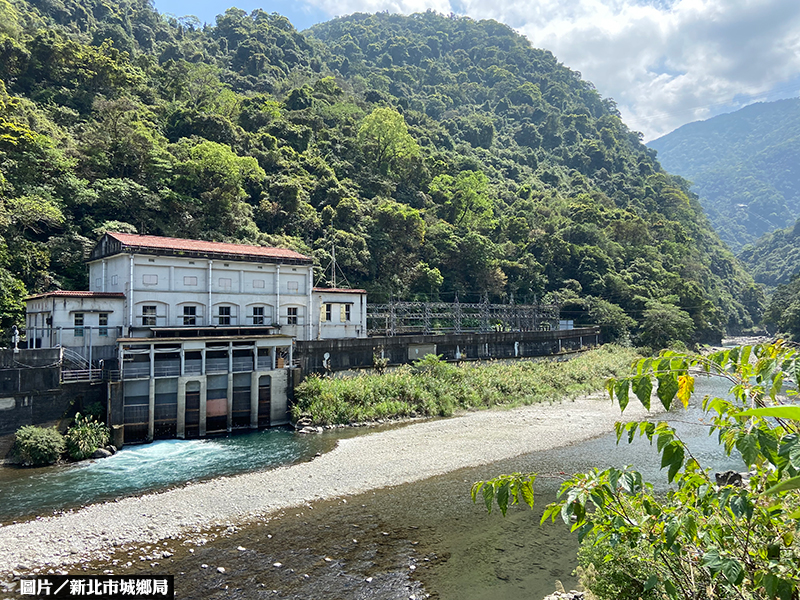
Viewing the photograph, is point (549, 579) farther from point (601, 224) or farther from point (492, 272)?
point (601, 224)

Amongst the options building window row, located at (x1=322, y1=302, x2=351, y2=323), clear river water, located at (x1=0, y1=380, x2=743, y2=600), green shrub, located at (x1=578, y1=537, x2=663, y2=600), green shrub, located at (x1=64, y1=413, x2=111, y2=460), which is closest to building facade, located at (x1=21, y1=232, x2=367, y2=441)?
green shrub, located at (x1=64, y1=413, x2=111, y2=460)

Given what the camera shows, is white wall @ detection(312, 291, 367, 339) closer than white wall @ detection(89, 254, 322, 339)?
No

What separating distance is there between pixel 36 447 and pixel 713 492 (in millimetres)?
24681

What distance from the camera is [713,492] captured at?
148 inches

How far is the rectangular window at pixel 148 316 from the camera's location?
2802cm

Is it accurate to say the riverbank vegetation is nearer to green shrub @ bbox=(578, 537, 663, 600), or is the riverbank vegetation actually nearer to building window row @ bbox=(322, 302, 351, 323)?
building window row @ bbox=(322, 302, 351, 323)

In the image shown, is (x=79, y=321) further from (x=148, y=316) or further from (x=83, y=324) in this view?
(x=148, y=316)

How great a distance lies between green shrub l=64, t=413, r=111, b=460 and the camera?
20.4m

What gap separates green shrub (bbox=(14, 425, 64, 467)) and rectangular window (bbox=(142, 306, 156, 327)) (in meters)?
9.04

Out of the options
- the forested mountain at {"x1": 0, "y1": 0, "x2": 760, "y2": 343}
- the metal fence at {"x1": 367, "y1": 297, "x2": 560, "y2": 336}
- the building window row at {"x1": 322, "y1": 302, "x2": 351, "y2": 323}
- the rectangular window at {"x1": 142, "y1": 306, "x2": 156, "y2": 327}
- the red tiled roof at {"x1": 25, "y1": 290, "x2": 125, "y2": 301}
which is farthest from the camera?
the metal fence at {"x1": 367, "y1": 297, "x2": 560, "y2": 336}

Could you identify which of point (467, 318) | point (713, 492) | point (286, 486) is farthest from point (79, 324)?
point (467, 318)

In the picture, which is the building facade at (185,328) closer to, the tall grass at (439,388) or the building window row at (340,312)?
the building window row at (340,312)

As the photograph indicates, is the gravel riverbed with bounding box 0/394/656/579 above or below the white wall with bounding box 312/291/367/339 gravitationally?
below

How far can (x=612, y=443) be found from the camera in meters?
24.1
